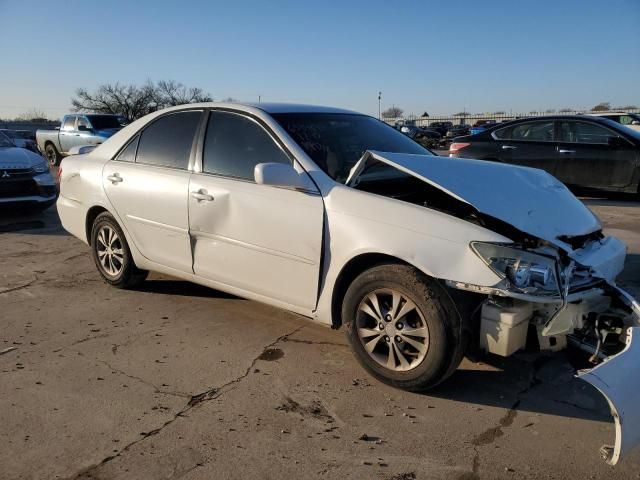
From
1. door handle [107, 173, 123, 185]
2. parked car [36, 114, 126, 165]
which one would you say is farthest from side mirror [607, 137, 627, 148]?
parked car [36, 114, 126, 165]

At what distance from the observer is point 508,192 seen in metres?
3.39

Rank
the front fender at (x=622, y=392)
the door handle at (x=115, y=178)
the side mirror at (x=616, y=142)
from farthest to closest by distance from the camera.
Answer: the side mirror at (x=616, y=142), the door handle at (x=115, y=178), the front fender at (x=622, y=392)

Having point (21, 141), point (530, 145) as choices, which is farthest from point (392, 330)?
point (21, 141)

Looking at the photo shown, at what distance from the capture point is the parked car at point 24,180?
8164mm

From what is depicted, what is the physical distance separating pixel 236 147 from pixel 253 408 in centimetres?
191

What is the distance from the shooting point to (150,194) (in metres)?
4.48

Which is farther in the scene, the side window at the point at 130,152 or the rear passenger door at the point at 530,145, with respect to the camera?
the rear passenger door at the point at 530,145

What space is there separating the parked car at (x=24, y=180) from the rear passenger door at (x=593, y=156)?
854cm

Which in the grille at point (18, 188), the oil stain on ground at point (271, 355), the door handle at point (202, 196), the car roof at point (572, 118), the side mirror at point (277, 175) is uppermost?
the car roof at point (572, 118)

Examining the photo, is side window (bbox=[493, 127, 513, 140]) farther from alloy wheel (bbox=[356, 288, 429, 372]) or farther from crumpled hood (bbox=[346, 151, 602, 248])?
alloy wheel (bbox=[356, 288, 429, 372])

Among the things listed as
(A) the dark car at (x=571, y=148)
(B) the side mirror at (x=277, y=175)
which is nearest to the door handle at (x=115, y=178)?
(B) the side mirror at (x=277, y=175)

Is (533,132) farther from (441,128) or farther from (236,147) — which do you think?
(441,128)

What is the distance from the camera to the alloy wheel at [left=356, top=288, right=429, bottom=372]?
10.2 ft

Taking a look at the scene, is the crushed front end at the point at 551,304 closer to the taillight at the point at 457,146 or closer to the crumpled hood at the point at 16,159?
the crumpled hood at the point at 16,159
